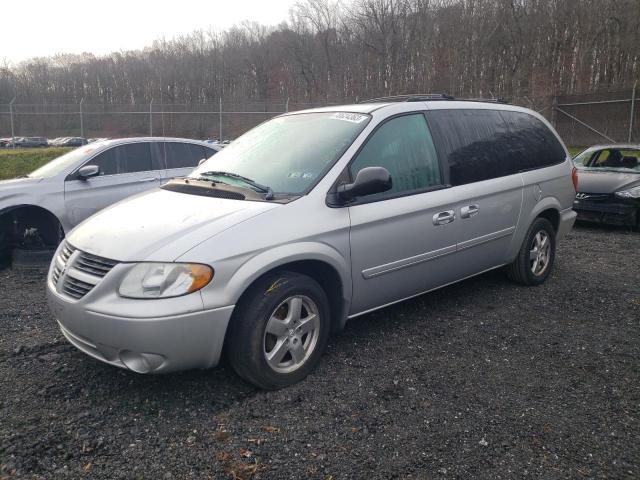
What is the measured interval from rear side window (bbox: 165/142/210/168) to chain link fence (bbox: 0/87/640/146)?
1185cm

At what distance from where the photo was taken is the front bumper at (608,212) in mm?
8312

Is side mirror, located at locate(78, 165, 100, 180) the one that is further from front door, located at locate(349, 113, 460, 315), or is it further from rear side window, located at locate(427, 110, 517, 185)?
rear side window, located at locate(427, 110, 517, 185)

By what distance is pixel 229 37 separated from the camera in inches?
2309

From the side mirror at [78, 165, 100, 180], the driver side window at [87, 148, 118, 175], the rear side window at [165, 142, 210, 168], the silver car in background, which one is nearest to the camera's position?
the silver car in background

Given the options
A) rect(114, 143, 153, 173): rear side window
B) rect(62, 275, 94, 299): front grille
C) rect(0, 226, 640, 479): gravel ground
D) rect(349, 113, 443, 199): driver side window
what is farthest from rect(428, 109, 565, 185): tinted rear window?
rect(114, 143, 153, 173): rear side window

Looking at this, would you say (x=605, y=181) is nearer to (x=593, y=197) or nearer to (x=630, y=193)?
(x=593, y=197)


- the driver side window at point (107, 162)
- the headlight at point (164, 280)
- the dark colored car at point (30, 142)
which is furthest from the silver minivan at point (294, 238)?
the dark colored car at point (30, 142)

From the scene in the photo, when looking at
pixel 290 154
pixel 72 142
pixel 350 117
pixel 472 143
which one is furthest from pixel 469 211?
pixel 72 142

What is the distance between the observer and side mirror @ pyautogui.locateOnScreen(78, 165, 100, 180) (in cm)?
650

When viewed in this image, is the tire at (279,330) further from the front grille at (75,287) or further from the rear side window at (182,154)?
the rear side window at (182,154)

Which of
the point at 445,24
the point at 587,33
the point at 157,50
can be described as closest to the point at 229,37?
the point at 157,50

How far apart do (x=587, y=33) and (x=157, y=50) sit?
4489cm

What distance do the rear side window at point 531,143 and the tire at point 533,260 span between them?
616mm

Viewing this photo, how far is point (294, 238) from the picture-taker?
10.5ft
